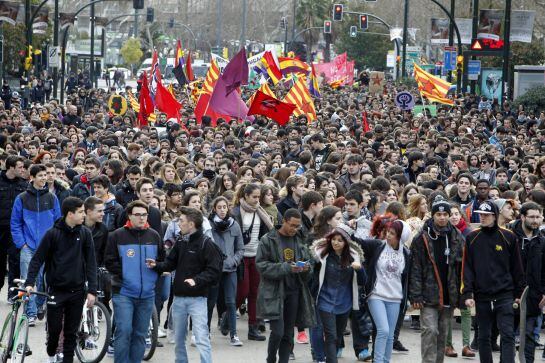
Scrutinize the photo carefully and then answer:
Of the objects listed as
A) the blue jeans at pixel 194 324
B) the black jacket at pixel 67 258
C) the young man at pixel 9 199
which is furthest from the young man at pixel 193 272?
the young man at pixel 9 199

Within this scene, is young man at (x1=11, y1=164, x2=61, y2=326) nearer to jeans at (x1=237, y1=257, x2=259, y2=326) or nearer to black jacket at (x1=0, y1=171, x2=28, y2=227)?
black jacket at (x1=0, y1=171, x2=28, y2=227)

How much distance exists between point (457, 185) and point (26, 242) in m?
5.13

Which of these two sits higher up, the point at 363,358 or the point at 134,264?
the point at 134,264

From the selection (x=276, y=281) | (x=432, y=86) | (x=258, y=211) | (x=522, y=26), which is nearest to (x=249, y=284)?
(x=258, y=211)

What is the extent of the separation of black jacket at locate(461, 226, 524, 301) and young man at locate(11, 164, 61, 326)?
14.4ft

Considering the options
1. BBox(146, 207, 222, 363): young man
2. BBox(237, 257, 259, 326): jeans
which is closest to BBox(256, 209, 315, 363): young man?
BBox(146, 207, 222, 363): young man

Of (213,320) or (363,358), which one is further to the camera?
(213,320)

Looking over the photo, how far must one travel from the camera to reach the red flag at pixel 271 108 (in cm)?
2577

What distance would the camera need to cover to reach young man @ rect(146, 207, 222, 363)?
10.4m

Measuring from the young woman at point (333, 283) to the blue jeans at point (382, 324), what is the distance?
19cm

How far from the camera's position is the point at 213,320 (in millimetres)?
14047

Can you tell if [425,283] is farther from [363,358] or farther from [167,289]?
[167,289]

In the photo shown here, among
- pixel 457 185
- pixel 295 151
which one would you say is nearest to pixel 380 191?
pixel 457 185

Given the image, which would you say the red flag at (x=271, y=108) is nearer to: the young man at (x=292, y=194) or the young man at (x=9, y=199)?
the young man at (x=9, y=199)
